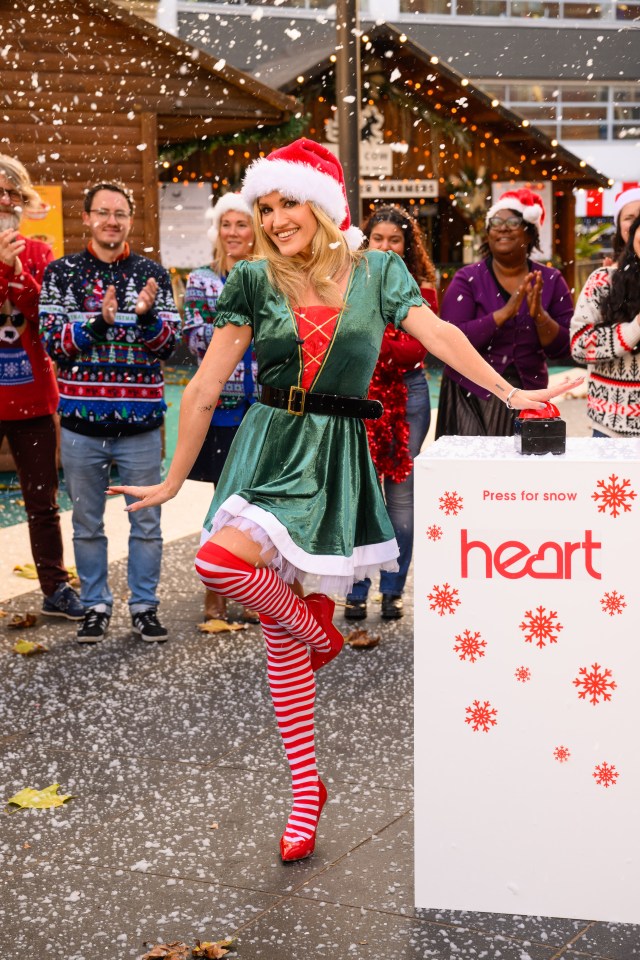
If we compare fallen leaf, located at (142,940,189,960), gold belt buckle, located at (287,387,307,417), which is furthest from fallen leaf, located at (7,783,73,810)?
gold belt buckle, located at (287,387,307,417)

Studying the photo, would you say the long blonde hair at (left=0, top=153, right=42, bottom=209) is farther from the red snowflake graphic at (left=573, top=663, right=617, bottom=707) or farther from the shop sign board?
the shop sign board

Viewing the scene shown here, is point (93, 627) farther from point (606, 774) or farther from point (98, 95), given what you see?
point (98, 95)

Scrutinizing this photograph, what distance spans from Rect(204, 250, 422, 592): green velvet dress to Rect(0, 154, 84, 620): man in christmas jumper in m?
2.63

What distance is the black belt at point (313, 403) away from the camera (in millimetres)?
3600

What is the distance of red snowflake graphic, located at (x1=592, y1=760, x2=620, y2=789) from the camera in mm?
3037

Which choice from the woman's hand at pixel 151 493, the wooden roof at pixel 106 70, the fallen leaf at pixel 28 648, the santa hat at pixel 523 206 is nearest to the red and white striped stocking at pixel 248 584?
the woman's hand at pixel 151 493

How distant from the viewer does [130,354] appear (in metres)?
5.77

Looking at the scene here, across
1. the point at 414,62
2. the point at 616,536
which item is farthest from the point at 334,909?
the point at 414,62

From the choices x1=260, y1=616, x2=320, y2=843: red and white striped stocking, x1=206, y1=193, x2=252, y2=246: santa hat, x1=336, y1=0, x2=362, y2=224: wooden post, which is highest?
x1=336, y1=0, x2=362, y2=224: wooden post

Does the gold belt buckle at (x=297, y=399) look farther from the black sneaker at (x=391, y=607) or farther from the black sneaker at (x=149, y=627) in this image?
the black sneaker at (x=391, y=607)

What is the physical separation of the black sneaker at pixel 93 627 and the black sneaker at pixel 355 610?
3.86ft

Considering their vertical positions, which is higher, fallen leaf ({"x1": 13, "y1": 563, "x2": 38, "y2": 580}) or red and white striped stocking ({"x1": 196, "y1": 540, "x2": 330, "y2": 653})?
red and white striped stocking ({"x1": 196, "y1": 540, "x2": 330, "y2": 653})

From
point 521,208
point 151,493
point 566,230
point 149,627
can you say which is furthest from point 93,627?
point 566,230

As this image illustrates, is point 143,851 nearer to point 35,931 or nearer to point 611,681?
point 35,931
